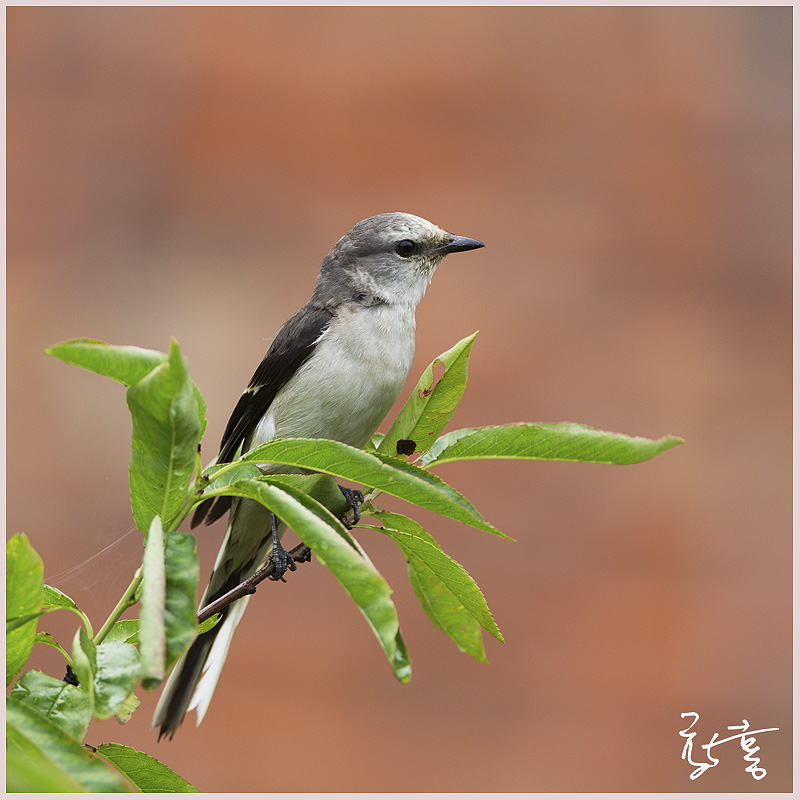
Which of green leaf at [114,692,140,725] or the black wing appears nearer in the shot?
green leaf at [114,692,140,725]

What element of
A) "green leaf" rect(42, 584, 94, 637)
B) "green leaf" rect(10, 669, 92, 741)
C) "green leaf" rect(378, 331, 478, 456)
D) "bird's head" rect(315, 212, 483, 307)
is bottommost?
"green leaf" rect(10, 669, 92, 741)

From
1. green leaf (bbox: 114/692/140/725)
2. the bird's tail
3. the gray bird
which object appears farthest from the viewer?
the gray bird

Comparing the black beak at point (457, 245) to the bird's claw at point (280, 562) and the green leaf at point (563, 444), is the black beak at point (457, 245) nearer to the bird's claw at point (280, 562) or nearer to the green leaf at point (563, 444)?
the bird's claw at point (280, 562)

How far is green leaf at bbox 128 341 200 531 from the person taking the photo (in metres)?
0.92

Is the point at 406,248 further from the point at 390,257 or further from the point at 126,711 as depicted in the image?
the point at 126,711

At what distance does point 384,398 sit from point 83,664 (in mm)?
1437

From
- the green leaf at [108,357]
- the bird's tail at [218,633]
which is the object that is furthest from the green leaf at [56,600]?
the bird's tail at [218,633]

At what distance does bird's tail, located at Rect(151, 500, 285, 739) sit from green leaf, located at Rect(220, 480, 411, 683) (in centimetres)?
98

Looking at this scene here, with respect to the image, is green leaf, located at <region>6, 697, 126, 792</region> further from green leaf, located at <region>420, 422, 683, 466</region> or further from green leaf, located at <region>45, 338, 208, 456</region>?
green leaf, located at <region>420, 422, 683, 466</region>

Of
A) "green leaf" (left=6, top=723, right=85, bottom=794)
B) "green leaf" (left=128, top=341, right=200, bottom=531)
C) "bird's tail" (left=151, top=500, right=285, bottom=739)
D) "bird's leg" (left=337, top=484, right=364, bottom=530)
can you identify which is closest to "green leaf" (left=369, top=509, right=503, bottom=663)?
"bird's leg" (left=337, top=484, right=364, bottom=530)

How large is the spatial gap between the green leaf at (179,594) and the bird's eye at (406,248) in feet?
5.27

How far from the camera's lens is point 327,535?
0.95 m

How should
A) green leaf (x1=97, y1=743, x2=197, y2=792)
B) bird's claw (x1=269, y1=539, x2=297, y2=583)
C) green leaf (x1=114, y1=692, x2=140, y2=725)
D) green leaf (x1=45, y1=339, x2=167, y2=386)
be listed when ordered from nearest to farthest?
green leaf (x1=45, y1=339, x2=167, y2=386) → green leaf (x1=114, y1=692, x2=140, y2=725) → green leaf (x1=97, y1=743, x2=197, y2=792) → bird's claw (x1=269, y1=539, x2=297, y2=583)

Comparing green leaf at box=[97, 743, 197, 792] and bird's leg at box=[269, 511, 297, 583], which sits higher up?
bird's leg at box=[269, 511, 297, 583]
